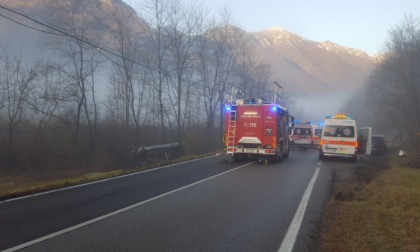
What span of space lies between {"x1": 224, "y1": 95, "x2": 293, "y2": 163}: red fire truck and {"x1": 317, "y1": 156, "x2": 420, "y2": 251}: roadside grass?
6.55 metres

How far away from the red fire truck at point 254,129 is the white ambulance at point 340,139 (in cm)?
430

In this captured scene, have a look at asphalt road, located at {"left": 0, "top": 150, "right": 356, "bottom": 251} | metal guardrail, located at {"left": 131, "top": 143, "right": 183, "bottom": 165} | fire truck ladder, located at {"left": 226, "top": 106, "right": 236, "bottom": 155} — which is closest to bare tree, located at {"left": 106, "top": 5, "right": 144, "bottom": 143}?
metal guardrail, located at {"left": 131, "top": 143, "right": 183, "bottom": 165}

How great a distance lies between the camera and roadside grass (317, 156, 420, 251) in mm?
5887

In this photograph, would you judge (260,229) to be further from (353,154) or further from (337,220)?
(353,154)

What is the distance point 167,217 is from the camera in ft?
24.0

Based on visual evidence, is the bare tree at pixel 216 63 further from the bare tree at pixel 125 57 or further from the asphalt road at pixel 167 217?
the asphalt road at pixel 167 217

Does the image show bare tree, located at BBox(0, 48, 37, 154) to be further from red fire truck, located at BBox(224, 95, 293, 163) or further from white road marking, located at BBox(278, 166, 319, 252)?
white road marking, located at BBox(278, 166, 319, 252)

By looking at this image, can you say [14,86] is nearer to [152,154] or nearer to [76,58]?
[76,58]

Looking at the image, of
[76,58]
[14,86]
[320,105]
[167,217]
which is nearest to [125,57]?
[76,58]

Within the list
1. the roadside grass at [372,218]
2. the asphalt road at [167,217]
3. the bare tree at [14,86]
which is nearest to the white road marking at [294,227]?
the asphalt road at [167,217]

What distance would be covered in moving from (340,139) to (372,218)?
15.4m

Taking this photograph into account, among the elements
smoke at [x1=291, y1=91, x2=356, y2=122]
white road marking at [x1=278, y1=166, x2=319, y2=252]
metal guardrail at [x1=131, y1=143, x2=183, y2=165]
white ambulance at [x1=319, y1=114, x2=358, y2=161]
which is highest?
smoke at [x1=291, y1=91, x2=356, y2=122]

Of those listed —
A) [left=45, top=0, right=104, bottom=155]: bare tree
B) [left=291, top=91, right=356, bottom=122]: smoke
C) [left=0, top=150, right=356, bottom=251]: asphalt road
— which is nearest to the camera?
[left=0, top=150, right=356, bottom=251]: asphalt road

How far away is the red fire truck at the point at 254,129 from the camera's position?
1866cm
